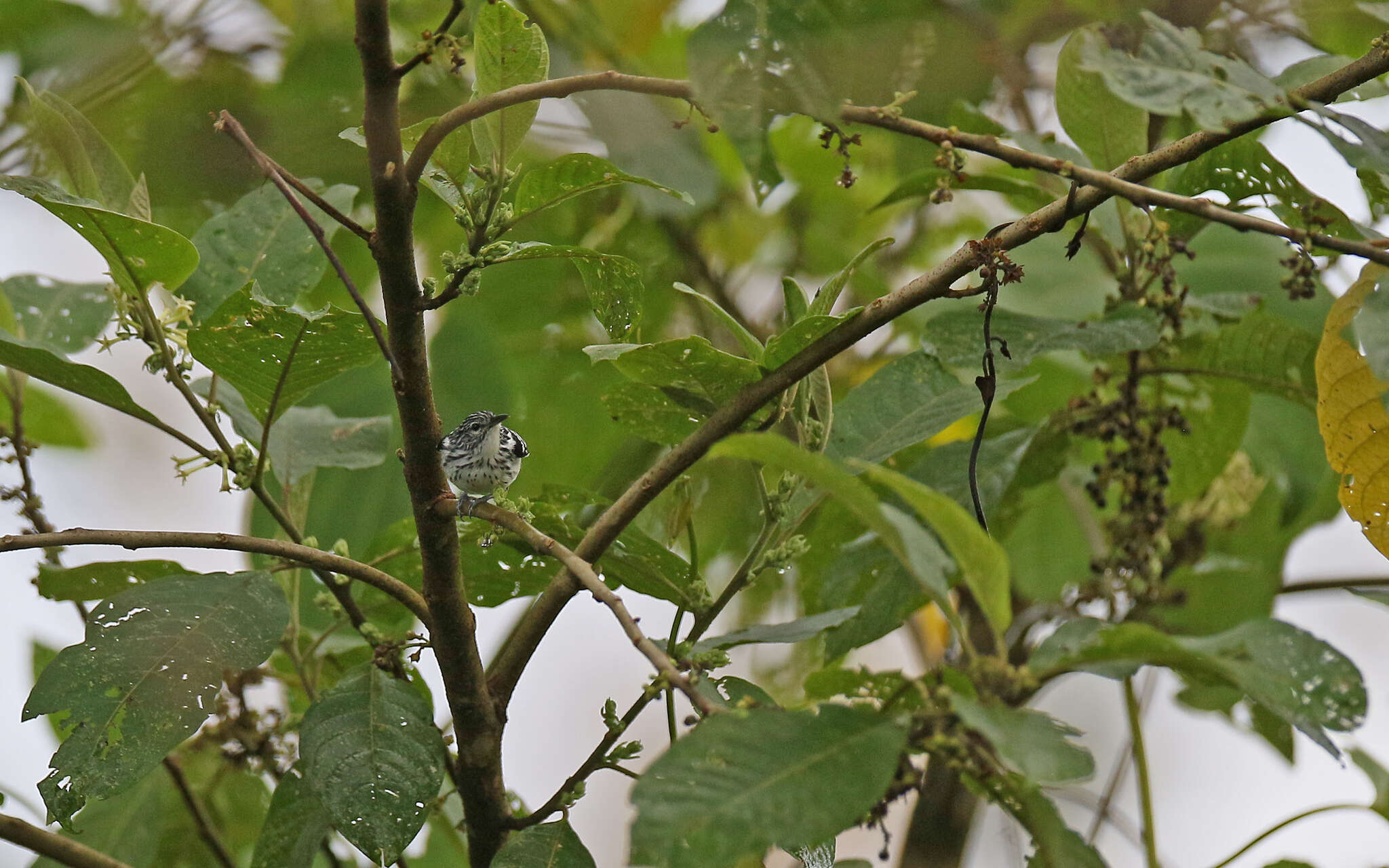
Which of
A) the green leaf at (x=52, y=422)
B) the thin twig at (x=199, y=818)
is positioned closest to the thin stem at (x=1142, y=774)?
the thin twig at (x=199, y=818)

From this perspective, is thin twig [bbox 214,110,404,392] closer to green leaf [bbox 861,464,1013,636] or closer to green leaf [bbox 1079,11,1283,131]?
green leaf [bbox 861,464,1013,636]

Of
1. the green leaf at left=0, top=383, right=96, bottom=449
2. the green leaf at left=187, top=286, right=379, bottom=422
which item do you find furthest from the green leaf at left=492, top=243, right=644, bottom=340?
the green leaf at left=0, top=383, right=96, bottom=449

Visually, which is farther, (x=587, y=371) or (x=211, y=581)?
(x=587, y=371)

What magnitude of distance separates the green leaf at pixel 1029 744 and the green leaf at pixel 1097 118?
799mm

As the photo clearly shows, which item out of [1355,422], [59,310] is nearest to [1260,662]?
[1355,422]

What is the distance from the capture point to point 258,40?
80.0 inches

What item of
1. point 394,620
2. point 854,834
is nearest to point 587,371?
point 394,620

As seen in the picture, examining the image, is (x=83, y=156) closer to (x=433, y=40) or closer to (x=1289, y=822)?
(x=433, y=40)

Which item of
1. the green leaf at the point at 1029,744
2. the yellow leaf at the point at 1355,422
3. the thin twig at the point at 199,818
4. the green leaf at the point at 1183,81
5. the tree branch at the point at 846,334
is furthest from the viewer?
the thin twig at the point at 199,818

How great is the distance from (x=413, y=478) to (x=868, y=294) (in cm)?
141

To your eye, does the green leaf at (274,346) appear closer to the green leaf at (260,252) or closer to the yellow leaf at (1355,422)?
the green leaf at (260,252)

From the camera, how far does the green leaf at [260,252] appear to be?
1.20m

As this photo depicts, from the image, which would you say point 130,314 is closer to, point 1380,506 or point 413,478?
point 413,478

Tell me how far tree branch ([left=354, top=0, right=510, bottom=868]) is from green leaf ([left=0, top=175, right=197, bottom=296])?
26cm
